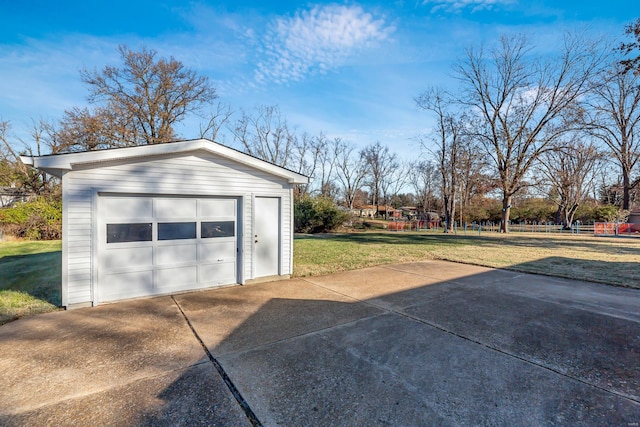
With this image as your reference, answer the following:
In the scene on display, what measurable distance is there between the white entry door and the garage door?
19.4 inches

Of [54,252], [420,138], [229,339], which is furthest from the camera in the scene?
[420,138]

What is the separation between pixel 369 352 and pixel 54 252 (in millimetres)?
12130

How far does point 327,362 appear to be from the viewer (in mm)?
3078

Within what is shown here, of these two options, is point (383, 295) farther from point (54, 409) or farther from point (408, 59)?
point (408, 59)

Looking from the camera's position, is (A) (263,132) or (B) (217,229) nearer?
(B) (217,229)

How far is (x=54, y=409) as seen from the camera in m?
2.36

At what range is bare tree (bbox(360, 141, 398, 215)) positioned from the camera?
43.1 m

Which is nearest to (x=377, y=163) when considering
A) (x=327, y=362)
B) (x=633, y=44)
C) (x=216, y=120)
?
(x=216, y=120)

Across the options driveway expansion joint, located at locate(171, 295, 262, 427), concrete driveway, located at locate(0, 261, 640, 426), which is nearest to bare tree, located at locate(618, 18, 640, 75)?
concrete driveway, located at locate(0, 261, 640, 426)

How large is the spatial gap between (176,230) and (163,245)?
1.13ft

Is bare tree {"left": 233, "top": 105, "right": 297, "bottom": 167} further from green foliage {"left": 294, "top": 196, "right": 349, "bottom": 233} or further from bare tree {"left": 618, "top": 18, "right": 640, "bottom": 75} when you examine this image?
bare tree {"left": 618, "top": 18, "right": 640, "bottom": 75}

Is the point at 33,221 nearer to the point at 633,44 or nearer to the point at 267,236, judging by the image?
the point at 267,236

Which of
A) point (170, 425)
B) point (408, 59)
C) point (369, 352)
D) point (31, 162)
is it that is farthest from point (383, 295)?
point (408, 59)

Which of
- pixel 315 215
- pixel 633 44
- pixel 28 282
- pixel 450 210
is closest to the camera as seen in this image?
pixel 28 282
